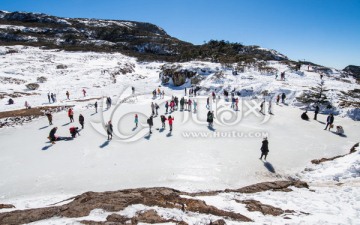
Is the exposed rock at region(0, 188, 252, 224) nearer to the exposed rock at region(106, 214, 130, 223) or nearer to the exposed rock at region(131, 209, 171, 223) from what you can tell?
the exposed rock at region(106, 214, 130, 223)

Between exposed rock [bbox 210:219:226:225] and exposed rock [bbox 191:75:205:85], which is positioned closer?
exposed rock [bbox 210:219:226:225]

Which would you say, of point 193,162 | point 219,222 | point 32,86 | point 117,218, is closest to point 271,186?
point 193,162

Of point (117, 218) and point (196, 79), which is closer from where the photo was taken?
point (117, 218)

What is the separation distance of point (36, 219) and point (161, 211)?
12.5ft

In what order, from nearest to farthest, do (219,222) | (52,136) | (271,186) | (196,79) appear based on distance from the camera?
(219,222) → (271,186) → (52,136) → (196,79)

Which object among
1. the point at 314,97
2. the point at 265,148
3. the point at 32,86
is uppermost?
the point at 314,97

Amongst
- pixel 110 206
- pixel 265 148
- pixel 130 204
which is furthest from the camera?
pixel 265 148

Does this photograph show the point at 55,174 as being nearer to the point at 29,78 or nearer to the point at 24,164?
the point at 24,164

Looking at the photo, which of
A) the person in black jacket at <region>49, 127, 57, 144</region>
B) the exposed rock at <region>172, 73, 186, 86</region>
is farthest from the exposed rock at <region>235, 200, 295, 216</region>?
the exposed rock at <region>172, 73, 186, 86</region>

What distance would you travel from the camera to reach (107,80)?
5144 centimetres

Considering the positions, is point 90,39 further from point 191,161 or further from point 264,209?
point 264,209

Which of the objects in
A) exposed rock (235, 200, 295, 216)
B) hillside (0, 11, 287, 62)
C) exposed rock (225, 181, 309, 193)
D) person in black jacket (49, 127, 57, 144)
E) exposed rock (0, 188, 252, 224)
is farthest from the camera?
hillside (0, 11, 287, 62)

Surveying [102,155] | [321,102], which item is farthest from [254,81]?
[102,155]

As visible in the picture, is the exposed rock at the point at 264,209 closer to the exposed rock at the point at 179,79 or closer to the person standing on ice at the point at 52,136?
the person standing on ice at the point at 52,136
